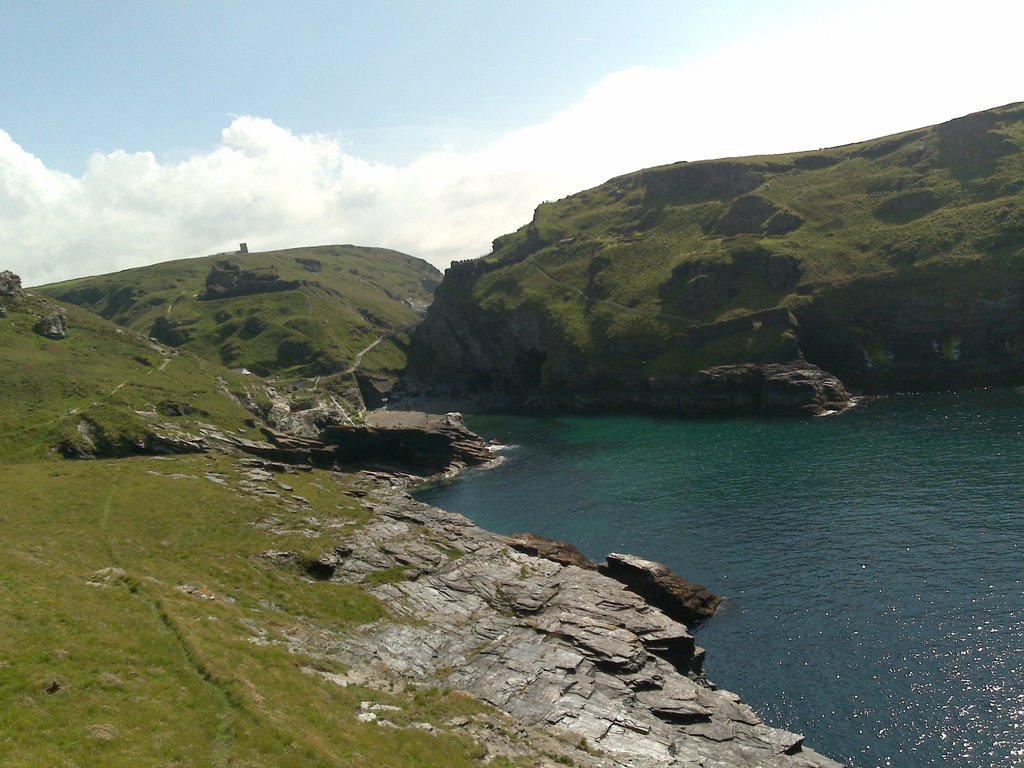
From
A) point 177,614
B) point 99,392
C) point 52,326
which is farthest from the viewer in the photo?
point 52,326

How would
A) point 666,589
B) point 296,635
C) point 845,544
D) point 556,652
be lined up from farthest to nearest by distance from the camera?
point 845,544 → point 666,589 → point 556,652 → point 296,635

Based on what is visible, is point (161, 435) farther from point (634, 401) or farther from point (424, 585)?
point (634, 401)

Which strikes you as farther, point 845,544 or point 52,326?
point 52,326

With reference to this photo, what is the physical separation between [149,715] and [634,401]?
488 ft

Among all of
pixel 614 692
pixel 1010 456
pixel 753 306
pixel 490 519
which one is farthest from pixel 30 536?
pixel 753 306

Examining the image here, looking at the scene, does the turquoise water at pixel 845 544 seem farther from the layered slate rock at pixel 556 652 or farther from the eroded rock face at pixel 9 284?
the eroded rock face at pixel 9 284

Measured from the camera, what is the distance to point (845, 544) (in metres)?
65.9

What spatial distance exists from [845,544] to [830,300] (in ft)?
344

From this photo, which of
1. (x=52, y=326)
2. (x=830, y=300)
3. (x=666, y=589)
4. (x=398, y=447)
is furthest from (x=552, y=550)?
(x=830, y=300)

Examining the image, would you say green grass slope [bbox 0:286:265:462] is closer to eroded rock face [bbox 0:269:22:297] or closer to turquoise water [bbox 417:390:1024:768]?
eroded rock face [bbox 0:269:22:297]

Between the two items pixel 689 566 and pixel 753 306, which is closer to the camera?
pixel 689 566

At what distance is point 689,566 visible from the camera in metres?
66.9

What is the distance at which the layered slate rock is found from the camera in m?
37.2

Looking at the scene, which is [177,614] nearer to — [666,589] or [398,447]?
[666,589]
